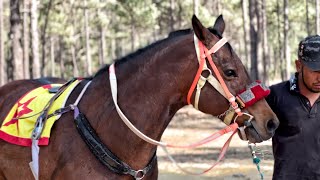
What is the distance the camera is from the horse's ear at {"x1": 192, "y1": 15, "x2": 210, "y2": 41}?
11.8ft

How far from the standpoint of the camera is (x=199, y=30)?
3.64 metres

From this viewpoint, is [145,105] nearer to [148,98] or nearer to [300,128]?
[148,98]

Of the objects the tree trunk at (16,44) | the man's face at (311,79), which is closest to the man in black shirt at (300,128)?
the man's face at (311,79)

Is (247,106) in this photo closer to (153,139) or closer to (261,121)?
(261,121)

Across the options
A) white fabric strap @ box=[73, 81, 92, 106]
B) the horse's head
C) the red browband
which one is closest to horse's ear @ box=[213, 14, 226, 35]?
the horse's head

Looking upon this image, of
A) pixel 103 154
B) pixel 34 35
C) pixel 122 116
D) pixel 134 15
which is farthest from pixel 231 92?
pixel 134 15

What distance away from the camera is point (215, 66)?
143 inches

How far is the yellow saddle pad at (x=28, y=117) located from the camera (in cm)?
420

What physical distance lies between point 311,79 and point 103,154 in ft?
5.15

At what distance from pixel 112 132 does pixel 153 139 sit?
0.30 meters

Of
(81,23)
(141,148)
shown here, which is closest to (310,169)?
(141,148)

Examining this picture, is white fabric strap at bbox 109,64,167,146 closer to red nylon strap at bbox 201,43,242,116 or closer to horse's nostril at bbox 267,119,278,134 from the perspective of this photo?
red nylon strap at bbox 201,43,242,116

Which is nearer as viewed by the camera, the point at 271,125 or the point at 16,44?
the point at 271,125

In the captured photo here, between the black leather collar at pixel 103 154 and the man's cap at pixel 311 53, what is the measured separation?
134 cm
